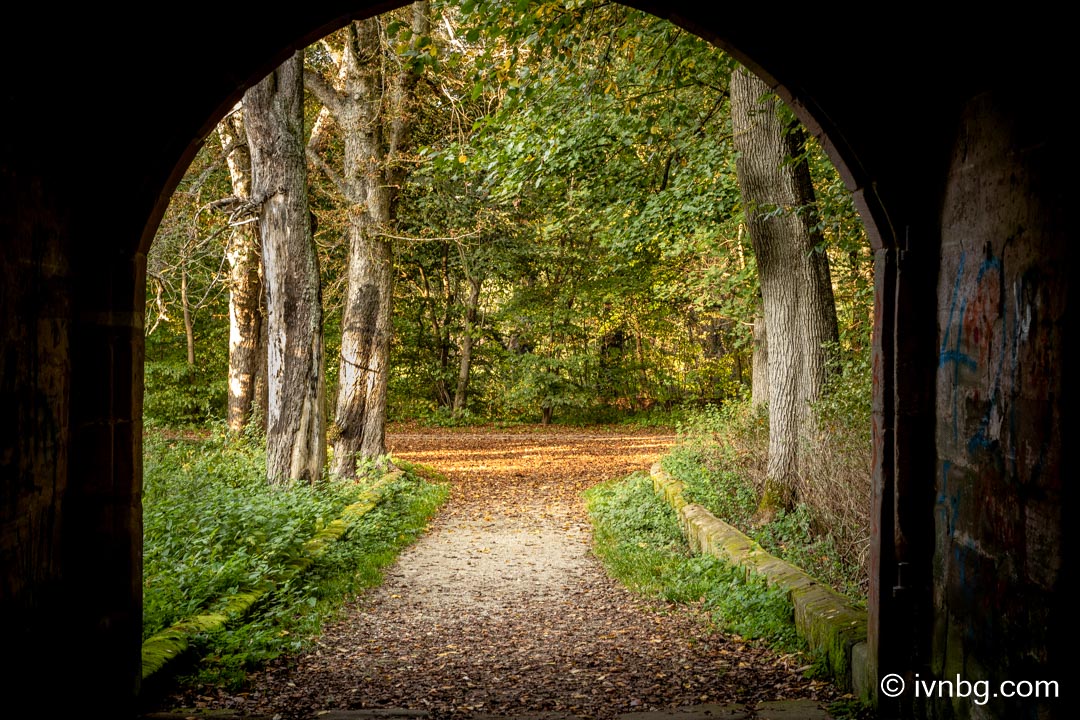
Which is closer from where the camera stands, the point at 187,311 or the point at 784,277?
the point at 784,277

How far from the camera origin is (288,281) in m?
10.3

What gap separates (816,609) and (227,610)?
374 centimetres

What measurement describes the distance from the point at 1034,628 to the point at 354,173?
39.1ft

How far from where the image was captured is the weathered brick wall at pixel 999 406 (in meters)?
2.81

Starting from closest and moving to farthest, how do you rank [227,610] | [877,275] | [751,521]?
[877,275] < [227,610] < [751,521]

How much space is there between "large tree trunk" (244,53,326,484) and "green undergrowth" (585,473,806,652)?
3.96 metres

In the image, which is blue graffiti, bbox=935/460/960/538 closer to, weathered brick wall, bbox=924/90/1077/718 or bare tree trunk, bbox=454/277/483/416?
weathered brick wall, bbox=924/90/1077/718

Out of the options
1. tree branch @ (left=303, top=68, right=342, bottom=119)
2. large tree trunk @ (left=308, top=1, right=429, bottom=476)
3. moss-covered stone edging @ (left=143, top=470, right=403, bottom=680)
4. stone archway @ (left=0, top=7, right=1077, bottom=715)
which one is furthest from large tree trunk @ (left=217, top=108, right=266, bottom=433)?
stone archway @ (left=0, top=7, right=1077, bottom=715)

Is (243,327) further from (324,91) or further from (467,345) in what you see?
(467,345)

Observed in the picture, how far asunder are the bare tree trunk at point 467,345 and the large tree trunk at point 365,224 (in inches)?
391

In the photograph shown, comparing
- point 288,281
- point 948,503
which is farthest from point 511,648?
point 288,281

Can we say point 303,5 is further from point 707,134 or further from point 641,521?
point 707,134

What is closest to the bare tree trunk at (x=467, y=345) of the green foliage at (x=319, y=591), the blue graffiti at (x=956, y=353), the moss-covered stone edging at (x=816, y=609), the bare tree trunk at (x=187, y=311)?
the bare tree trunk at (x=187, y=311)

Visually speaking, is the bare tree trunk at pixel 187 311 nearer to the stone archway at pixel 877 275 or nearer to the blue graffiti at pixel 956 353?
the stone archway at pixel 877 275
